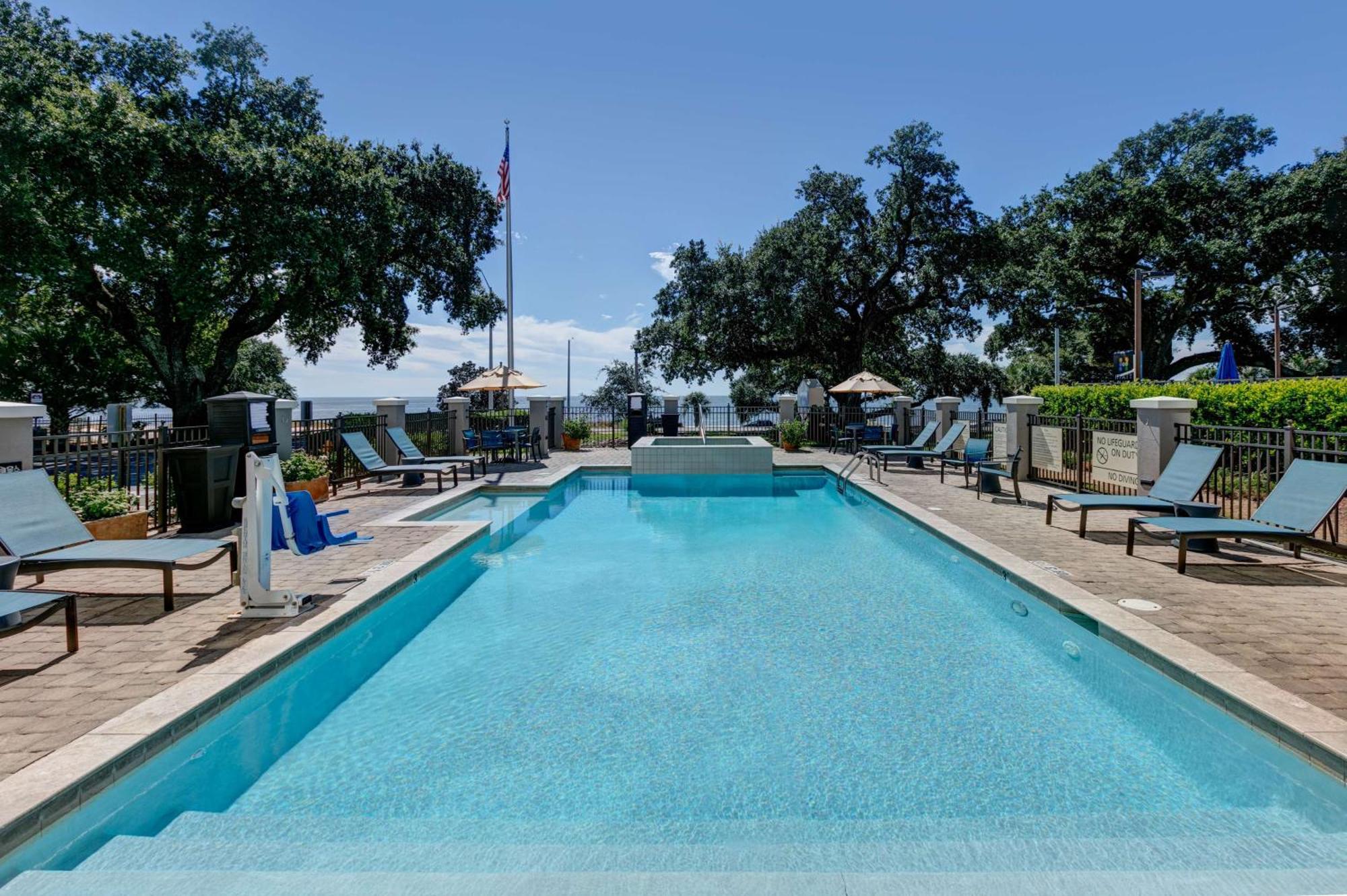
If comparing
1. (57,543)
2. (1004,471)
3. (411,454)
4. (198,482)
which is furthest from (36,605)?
(1004,471)

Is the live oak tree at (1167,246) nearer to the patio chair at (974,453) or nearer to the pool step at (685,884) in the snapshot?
the patio chair at (974,453)

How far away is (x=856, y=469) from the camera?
48.5 feet

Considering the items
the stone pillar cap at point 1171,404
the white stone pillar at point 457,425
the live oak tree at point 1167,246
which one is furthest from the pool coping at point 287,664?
the live oak tree at point 1167,246

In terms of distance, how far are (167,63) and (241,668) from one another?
23.9 m

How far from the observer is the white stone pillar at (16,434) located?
547 cm

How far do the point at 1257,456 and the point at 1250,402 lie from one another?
12.2 feet

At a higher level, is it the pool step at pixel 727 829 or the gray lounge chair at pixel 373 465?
the gray lounge chair at pixel 373 465

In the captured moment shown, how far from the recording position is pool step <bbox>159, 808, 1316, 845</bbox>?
8.81 feet

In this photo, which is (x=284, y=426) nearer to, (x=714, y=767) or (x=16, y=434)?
(x=16, y=434)

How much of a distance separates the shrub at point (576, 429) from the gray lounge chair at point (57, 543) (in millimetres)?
15238

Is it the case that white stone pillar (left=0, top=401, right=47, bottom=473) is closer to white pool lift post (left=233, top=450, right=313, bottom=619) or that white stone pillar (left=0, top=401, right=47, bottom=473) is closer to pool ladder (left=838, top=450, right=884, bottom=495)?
white pool lift post (left=233, top=450, right=313, bottom=619)

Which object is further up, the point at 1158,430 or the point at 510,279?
the point at 510,279

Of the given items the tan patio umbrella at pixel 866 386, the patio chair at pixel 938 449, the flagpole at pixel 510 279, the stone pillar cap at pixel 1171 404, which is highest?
the flagpole at pixel 510 279

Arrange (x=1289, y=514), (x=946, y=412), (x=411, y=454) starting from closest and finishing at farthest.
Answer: (x=1289, y=514) < (x=411, y=454) < (x=946, y=412)
